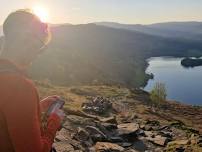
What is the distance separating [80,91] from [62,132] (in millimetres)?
56773

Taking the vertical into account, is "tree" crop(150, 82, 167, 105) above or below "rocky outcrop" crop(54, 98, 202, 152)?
below

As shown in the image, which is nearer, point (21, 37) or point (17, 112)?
point (17, 112)

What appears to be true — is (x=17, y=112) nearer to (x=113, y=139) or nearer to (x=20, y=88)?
(x=20, y=88)

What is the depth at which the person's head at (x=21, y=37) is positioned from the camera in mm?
4590

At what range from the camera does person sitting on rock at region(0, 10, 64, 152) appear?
409 centimetres

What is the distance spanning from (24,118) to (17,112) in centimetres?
10

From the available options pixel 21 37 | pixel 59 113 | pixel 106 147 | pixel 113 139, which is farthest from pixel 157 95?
pixel 21 37

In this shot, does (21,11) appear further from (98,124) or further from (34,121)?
(98,124)

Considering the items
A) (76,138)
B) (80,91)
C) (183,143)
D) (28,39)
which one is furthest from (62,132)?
(80,91)

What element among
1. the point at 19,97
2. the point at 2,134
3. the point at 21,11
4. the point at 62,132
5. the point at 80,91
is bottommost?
the point at 80,91

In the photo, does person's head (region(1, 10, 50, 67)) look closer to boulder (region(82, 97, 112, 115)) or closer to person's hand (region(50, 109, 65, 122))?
person's hand (region(50, 109, 65, 122))

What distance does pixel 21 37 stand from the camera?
15.3 ft

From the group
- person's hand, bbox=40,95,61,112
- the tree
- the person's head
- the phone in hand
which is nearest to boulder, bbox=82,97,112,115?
person's hand, bbox=40,95,61,112

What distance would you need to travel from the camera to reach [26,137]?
4.18 meters
